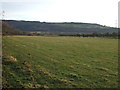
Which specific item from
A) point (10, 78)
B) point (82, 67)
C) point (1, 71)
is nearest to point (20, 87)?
point (10, 78)

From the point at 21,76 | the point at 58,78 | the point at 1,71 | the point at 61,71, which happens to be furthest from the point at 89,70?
the point at 1,71

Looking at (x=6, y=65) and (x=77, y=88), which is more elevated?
(x=6, y=65)

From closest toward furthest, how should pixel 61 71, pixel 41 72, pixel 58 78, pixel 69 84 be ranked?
pixel 69 84 → pixel 58 78 → pixel 41 72 → pixel 61 71

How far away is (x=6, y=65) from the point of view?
808 inches

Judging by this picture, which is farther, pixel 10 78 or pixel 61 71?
pixel 61 71

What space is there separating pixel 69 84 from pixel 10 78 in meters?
5.46

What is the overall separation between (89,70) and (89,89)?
6120 millimetres

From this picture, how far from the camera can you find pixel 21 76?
704 inches

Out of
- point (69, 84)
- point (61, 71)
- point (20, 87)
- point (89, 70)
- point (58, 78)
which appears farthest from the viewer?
point (89, 70)

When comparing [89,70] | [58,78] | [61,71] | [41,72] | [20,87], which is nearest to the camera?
[20,87]

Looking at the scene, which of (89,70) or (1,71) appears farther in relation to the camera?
(89,70)

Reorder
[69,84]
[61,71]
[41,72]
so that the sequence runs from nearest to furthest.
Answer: [69,84] < [41,72] < [61,71]

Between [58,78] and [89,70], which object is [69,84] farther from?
[89,70]

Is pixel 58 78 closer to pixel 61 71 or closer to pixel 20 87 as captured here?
pixel 61 71
